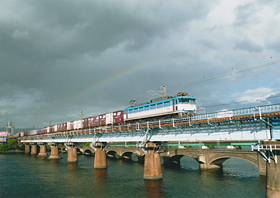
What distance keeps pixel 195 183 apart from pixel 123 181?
15.5 meters

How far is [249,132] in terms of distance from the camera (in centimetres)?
3319

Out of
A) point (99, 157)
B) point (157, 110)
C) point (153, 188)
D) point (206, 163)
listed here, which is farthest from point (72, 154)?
point (153, 188)

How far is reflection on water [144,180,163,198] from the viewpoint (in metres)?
38.1

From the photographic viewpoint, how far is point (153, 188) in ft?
137

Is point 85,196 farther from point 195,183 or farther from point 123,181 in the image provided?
point 195,183

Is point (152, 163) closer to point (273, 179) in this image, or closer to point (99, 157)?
point (273, 179)

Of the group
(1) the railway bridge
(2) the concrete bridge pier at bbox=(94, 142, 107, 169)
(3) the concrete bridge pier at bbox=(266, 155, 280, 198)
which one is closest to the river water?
(1) the railway bridge

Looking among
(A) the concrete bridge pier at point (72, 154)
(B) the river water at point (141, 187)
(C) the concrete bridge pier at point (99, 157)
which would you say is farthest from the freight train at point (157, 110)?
(A) the concrete bridge pier at point (72, 154)

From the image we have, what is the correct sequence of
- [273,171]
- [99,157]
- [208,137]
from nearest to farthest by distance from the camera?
1. [273,171]
2. [208,137]
3. [99,157]

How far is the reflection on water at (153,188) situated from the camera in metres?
38.1

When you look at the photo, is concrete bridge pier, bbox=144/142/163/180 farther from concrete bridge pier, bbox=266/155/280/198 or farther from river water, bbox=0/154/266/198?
concrete bridge pier, bbox=266/155/280/198

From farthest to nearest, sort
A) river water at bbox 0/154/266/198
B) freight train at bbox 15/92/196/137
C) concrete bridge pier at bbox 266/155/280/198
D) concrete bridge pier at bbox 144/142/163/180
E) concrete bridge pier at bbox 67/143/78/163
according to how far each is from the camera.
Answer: concrete bridge pier at bbox 67/143/78/163 < freight train at bbox 15/92/196/137 < concrete bridge pier at bbox 144/142/163/180 < river water at bbox 0/154/266/198 < concrete bridge pier at bbox 266/155/280/198

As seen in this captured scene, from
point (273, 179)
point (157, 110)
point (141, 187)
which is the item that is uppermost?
point (157, 110)

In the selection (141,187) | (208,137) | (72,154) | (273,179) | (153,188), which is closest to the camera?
(273,179)
